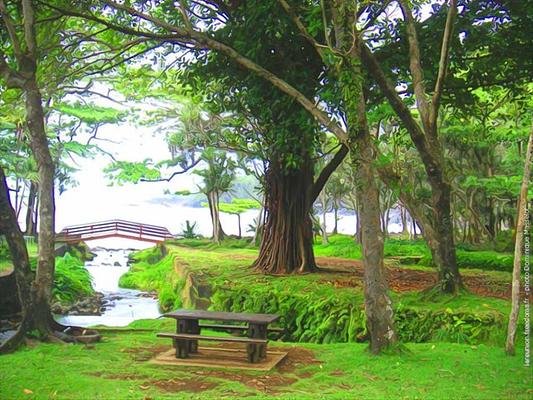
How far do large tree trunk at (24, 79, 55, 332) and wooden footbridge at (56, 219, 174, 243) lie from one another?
68.3ft

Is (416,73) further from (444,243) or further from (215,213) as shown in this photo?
(215,213)

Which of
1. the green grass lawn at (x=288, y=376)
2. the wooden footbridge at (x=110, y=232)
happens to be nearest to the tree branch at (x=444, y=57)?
the green grass lawn at (x=288, y=376)

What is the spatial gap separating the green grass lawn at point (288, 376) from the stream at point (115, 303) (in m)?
6.96

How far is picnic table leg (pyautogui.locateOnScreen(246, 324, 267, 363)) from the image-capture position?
7262 millimetres

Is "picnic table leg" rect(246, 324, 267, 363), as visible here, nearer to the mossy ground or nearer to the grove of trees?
the mossy ground

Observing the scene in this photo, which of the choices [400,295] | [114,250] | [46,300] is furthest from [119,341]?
[114,250]

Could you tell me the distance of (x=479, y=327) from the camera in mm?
8555

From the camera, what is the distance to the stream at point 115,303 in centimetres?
1511

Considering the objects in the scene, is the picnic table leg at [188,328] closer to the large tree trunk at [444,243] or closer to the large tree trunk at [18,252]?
the large tree trunk at [18,252]

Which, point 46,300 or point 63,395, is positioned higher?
point 46,300

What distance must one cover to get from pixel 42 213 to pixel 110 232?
865 inches

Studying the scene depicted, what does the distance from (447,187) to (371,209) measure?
3.17 m

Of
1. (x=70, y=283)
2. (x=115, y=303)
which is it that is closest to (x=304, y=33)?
(x=115, y=303)

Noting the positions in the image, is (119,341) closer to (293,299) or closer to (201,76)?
(293,299)
